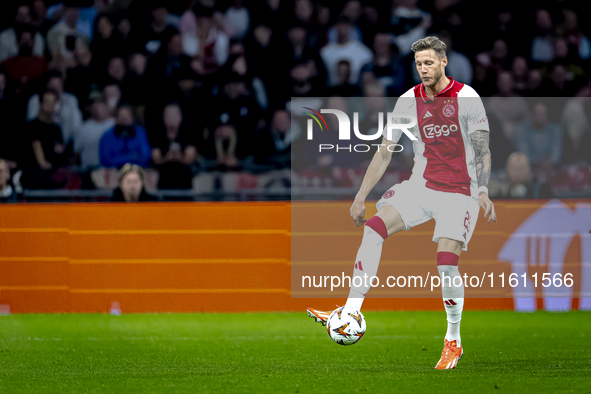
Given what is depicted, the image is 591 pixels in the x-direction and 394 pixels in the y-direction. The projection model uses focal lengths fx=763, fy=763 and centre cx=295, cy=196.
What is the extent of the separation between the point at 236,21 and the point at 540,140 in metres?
4.12

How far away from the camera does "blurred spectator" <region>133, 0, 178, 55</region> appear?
31.8ft

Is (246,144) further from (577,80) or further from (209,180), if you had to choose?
(577,80)

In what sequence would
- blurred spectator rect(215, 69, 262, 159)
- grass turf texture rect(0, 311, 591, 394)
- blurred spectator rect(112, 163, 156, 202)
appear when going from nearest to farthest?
grass turf texture rect(0, 311, 591, 394), blurred spectator rect(112, 163, 156, 202), blurred spectator rect(215, 69, 262, 159)

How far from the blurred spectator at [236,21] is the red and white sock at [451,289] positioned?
18.6 feet

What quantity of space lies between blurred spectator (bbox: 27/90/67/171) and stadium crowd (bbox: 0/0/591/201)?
15mm

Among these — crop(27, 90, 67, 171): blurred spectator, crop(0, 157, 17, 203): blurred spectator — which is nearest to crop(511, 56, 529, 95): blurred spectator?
crop(27, 90, 67, 171): blurred spectator

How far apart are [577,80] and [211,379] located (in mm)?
6874

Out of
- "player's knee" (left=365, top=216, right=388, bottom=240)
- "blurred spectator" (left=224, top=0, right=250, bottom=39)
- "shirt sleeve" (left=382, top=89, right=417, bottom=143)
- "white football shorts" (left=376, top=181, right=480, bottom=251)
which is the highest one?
"blurred spectator" (left=224, top=0, right=250, bottom=39)

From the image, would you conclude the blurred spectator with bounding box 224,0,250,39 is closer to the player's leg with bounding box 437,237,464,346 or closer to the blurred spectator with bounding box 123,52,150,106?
the blurred spectator with bounding box 123,52,150,106

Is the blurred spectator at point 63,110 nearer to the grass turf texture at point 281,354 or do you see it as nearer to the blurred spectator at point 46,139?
the blurred spectator at point 46,139

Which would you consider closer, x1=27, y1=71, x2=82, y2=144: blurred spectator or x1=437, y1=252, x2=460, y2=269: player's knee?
x1=437, y1=252, x2=460, y2=269: player's knee

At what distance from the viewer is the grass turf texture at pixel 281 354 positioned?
4387mm

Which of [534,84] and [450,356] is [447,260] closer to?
[450,356]

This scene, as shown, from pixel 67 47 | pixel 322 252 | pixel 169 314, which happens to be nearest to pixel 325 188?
pixel 322 252
